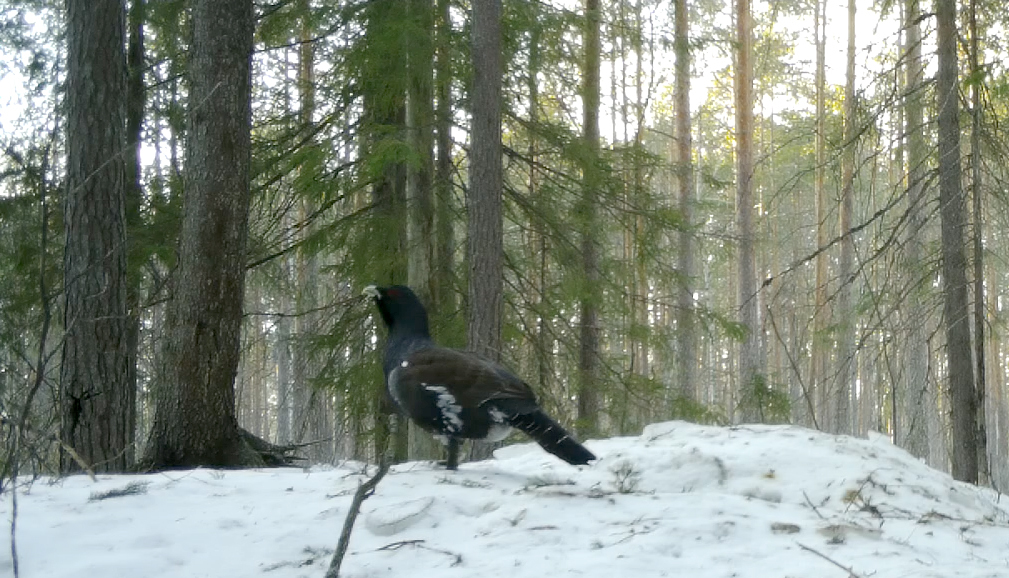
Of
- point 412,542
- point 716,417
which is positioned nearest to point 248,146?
point 412,542

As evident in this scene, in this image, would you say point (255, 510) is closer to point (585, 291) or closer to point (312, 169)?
point (312, 169)

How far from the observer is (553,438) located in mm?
5148

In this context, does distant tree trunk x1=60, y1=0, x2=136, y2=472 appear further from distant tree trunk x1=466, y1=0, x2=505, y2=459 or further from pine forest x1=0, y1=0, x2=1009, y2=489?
distant tree trunk x1=466, y1=0, x2=505, y2=459

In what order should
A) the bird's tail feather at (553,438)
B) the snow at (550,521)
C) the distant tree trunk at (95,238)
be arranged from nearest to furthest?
the snow at (550,521) → the bird's tail feather at (553,438) → the distant tree trunk at (95,238)

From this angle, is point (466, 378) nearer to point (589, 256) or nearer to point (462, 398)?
point (462, 398)

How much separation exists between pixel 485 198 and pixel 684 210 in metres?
9.26

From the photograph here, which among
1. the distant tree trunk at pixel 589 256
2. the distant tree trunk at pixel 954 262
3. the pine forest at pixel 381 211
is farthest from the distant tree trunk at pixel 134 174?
the distant tree trunk at pixel 954 262

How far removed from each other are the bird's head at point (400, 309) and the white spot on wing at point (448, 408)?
0.66 metres

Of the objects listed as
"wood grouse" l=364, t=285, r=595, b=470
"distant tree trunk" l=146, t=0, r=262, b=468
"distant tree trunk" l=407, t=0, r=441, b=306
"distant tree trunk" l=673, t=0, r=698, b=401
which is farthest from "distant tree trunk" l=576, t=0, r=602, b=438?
"wood grouse" l=364, t=285, r=595, b=470

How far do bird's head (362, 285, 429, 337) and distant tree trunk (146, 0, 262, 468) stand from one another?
114 centimetres

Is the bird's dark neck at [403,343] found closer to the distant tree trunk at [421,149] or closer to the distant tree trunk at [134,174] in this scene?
the distant tree trunk at [421,149]

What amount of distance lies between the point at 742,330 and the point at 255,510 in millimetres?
8103

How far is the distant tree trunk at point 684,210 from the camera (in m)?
11.6

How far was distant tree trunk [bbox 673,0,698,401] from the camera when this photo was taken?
11599 millimetres
